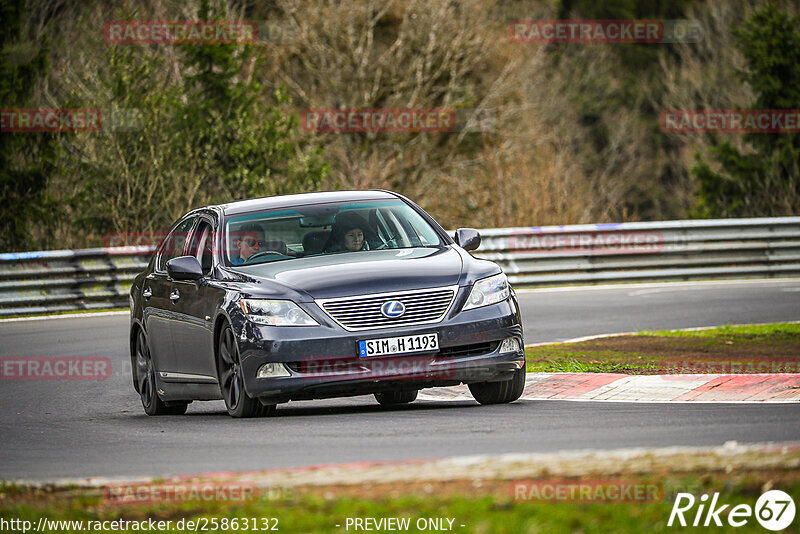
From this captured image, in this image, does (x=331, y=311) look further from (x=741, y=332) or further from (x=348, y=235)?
(x=741, y=332)

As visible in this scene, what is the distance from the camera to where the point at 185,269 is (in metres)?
10.8

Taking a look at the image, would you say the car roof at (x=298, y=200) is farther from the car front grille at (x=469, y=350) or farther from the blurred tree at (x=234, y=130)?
the blurred tree at (x=234, y=130)

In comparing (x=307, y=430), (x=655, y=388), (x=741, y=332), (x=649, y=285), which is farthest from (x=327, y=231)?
(x=649, y=285)

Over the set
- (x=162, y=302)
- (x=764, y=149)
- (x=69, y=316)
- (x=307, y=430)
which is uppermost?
(x=162, y=302)

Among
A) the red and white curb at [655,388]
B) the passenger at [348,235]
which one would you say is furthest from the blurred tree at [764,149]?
the passenger at [348,235]

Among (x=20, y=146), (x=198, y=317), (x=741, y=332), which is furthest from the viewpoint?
(x=20, y=146)

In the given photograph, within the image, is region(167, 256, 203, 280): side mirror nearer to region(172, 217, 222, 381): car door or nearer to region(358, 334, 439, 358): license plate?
region(172, 217, 222, 381): car door

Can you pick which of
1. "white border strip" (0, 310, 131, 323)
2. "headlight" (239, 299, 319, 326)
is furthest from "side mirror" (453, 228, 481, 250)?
"white border strip" (0, 310, 131, 323)

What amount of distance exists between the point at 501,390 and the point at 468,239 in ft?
4.33

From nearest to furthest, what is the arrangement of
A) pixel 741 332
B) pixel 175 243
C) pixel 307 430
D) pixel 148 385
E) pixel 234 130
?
pixel 307 430
pixel 148 385
pixel 175 243
pixel 741 332
pixel 234 130

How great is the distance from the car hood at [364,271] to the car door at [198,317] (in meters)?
0.38

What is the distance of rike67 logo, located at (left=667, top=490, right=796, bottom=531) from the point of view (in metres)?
5.21

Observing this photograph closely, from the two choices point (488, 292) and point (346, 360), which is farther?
point (488, 292)

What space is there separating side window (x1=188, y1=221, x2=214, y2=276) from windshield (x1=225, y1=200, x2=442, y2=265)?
0.17 meters
